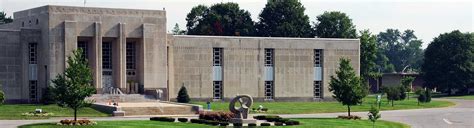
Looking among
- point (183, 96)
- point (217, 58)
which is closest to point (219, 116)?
point (183, 96)

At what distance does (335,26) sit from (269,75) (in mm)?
35559

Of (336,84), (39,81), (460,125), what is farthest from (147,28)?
(460,125)

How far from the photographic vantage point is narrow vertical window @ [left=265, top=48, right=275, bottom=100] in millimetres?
90625

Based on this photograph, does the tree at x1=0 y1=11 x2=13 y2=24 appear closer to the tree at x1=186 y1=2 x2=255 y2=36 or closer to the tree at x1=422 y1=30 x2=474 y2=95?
the tree at x1=186 y1=2 x2=255 y2=36

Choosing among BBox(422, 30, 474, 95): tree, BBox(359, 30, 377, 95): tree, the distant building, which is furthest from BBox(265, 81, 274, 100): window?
the distant building

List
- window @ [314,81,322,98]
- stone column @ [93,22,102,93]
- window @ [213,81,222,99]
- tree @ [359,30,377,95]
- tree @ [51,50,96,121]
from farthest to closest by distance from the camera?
tree @ [359,30,377,95] < window @ [314,81,322,98] < window @ [213,81,222,99] < stone column @ [93,22,102,93] < tree @ [51,50,96,121]

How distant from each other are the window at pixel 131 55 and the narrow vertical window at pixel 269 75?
14.6 meters

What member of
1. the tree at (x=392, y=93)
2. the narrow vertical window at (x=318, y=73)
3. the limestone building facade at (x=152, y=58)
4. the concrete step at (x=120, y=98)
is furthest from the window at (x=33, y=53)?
the tree at (x=392, y=93)

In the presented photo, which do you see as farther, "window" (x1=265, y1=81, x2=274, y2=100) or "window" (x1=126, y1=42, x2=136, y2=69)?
"window" (x1=265, y1=81, x2=274, y2=100)

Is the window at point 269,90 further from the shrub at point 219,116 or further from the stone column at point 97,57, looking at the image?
the shrub at point 219,116

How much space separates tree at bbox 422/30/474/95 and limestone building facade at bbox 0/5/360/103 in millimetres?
30595

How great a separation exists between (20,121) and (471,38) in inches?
3284

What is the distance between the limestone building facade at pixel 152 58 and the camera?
254 ft

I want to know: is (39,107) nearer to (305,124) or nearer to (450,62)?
(305,124)
